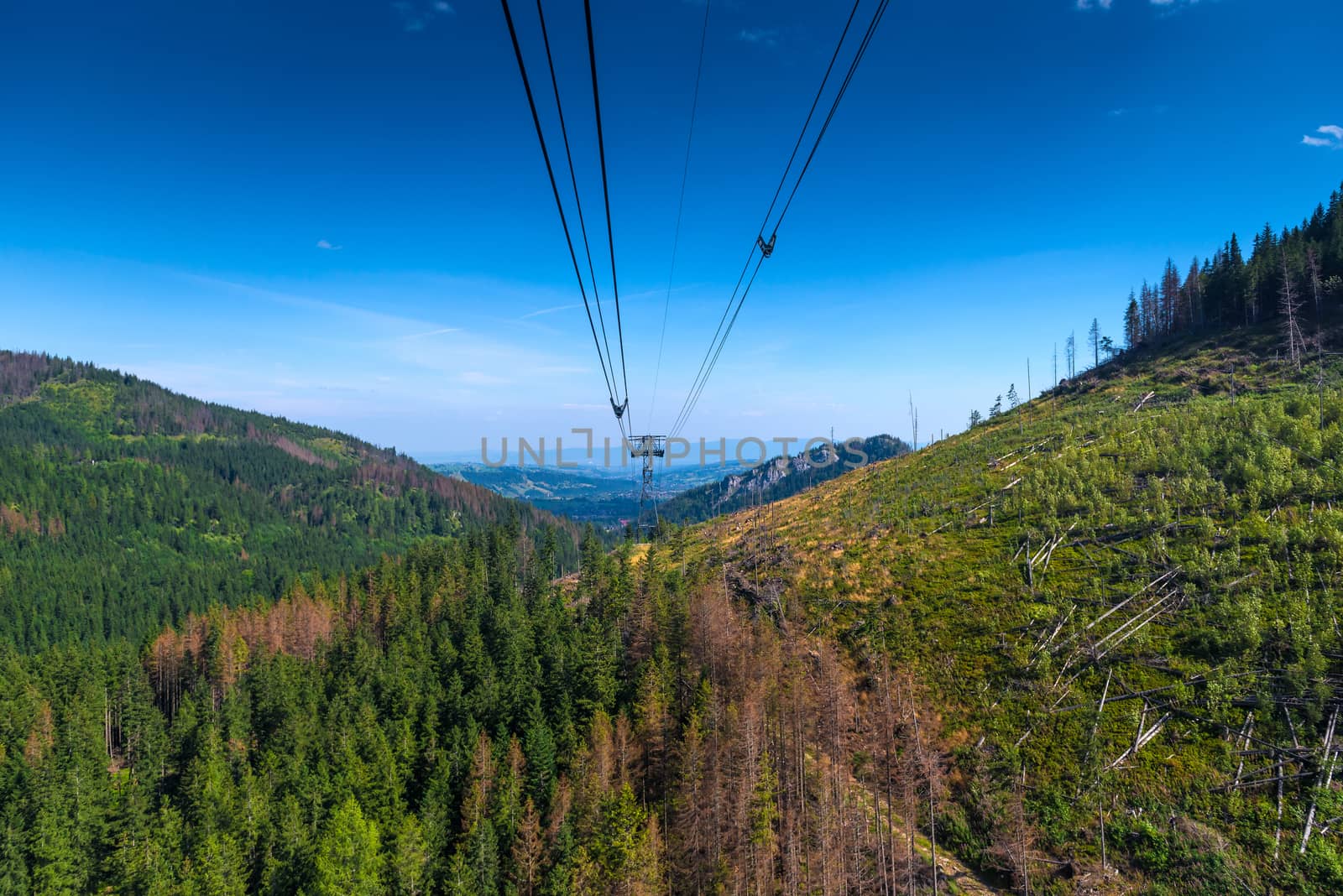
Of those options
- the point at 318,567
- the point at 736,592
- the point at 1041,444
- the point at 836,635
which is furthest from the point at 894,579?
the point at 318,567

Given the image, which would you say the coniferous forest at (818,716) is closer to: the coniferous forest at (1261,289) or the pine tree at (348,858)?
the pine tree at (348,858)

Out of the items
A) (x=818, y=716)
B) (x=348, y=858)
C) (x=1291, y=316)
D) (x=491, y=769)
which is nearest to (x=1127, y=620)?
(x=818, y=716)

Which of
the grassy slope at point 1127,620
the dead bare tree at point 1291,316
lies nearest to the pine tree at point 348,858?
the grassy slope at point 1127,620

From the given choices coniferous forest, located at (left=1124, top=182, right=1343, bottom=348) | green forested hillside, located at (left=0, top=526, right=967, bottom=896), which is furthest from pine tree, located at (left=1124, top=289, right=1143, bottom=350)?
green forested hillside, located at (left=0, top=526, right=967, bottom=896)

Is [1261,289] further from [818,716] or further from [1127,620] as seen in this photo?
[818,716]

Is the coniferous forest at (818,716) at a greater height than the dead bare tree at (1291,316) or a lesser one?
lesser

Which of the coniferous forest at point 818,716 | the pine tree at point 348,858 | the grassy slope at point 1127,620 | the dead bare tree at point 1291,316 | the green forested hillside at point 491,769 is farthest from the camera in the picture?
the dead bare tree at point 1291,316

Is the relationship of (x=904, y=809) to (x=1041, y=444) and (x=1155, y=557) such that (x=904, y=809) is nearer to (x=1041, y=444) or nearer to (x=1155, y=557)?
(x=1155, y=557)

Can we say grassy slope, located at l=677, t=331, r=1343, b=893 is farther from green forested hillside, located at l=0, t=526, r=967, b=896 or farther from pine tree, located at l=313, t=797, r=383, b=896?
pine tree, located at l=313, t=797, r=383, b=896

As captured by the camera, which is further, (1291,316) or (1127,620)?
(1291,316)

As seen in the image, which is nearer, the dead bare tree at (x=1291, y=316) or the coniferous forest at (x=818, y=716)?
the coniferous forest at (x=818, y=716)
